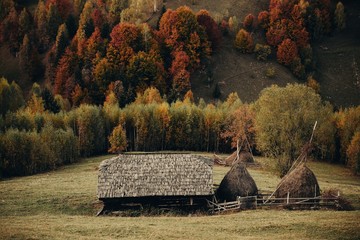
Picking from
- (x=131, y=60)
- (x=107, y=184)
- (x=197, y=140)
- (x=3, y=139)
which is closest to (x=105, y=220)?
(x=107, y=184)

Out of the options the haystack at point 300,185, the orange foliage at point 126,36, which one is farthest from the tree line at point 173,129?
the orange foliage at point 126,36

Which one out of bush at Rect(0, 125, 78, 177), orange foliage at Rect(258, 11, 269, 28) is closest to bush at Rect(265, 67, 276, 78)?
orange foliage at Rect(258, 11, 269, 28)

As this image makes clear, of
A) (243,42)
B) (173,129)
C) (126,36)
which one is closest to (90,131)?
(173,129)

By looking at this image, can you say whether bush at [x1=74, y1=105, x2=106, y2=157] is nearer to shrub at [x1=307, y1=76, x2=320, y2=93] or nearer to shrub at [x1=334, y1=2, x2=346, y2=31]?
shrub at [x1=307, y1=76, x2=320, y2=93]

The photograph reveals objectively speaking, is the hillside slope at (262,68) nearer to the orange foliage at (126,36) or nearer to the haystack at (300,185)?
the orange foliage at (126,36)

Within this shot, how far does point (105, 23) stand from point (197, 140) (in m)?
62.2

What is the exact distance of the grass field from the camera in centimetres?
3909

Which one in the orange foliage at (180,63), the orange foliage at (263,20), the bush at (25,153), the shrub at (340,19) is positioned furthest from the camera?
the shrub at (340,19)

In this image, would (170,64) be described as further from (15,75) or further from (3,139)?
(3,139)

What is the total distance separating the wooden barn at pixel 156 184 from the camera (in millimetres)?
53438

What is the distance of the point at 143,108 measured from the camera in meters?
106

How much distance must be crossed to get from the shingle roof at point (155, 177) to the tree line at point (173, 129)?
57.1 feet

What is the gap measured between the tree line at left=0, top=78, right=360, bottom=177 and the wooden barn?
1782 centimetres

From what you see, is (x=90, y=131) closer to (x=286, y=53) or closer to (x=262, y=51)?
(x=262, y=51)
